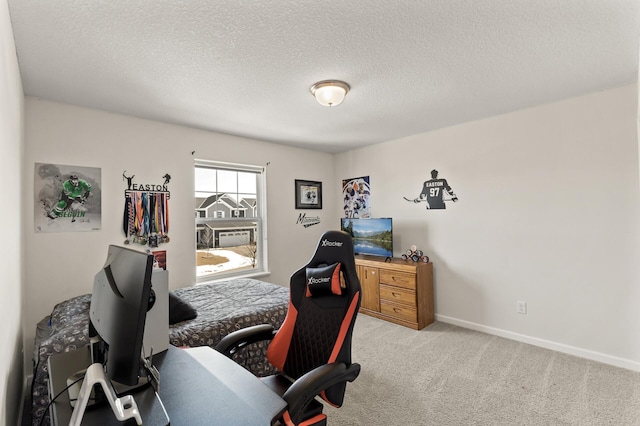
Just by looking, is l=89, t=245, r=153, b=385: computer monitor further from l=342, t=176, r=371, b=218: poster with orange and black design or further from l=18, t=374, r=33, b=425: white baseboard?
l=342, t=176, r=371, b=218: poster with orange and black design

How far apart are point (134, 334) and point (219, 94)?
89.2 inches

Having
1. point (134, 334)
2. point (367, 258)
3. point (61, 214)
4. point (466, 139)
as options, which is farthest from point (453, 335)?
point (61, 214)

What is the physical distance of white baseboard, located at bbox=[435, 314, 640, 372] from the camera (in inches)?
103

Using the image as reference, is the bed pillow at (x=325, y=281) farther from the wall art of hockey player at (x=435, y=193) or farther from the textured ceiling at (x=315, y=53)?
the wall art of hockey player at (x=435, y=193)

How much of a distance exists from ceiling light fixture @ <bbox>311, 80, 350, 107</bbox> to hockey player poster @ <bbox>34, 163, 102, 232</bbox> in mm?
2205

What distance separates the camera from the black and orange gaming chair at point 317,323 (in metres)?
1.57

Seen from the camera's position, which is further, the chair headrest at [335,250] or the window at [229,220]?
the window at [229,220]

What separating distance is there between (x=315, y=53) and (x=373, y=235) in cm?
270

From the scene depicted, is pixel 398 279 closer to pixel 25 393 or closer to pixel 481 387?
pixel 481 387

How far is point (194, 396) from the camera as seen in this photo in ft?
3.39

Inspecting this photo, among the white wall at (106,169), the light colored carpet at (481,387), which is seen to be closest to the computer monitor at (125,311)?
the light colored carpet at (481,387)

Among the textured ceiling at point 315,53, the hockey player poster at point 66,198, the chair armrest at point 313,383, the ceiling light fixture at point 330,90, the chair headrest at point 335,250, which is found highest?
the textured ceiling at point 315,53

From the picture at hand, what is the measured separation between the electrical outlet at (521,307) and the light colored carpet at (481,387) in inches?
13.0

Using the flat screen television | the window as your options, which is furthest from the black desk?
the flat screen television
